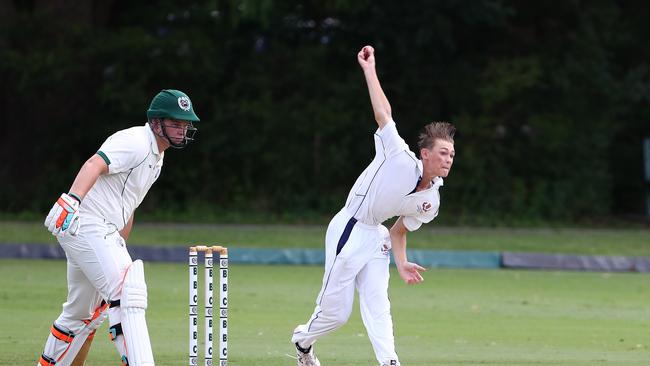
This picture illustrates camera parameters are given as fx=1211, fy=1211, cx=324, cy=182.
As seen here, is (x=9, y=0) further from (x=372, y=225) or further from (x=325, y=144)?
(x=372, y=225)

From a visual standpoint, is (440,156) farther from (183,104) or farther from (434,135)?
(183,104)

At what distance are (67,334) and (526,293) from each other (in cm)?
711

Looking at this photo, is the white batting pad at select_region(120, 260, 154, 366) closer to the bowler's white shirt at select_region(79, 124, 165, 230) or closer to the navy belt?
the bowler's white shirt at select_region(79, 124, 165, 230)

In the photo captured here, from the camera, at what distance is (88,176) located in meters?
6.52

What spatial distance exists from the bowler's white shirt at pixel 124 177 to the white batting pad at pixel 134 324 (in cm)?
49

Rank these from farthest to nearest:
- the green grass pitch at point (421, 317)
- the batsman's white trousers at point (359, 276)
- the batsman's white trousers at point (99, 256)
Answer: the green grass pitch at point (421, 317) < the batsman's white trousers at point (359, 276) < the batsman's white trousers at point (99, 256)

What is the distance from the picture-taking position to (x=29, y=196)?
22.6 m

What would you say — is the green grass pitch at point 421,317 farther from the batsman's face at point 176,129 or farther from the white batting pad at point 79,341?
the batsman's face at point 176,129

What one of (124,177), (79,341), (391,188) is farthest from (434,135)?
(79,341)

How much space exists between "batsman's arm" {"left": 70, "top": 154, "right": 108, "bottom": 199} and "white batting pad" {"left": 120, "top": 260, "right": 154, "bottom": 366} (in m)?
0.54

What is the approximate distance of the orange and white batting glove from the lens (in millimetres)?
6375

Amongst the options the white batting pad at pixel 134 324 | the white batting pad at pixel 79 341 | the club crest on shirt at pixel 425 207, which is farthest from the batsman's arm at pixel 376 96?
the white batting pad at pixel 79 341

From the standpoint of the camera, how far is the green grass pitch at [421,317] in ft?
28.4

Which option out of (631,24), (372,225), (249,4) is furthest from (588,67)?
(372,225)
